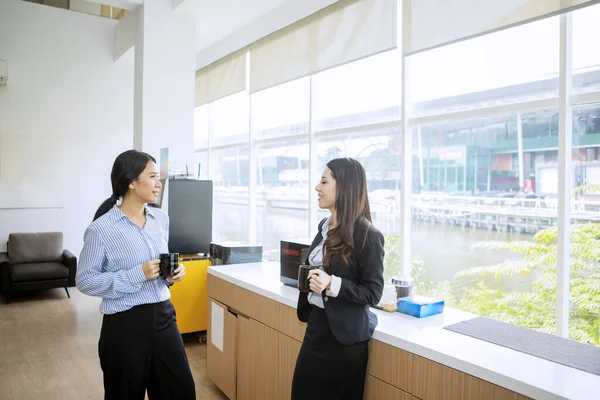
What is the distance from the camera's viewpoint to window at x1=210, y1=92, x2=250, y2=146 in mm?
5715

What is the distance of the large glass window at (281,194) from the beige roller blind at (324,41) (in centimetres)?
76

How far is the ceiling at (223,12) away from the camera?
4504mm

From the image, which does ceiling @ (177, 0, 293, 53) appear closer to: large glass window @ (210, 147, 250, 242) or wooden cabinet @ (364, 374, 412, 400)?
large glass window @ (210, 147, 250, 242)

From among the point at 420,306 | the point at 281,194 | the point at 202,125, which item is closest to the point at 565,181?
the point at 420,306

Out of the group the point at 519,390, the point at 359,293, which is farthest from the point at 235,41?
the point at 519,390

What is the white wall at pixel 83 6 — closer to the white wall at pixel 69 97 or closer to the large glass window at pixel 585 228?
the white wall at pixel 69 97

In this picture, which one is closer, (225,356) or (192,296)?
(225,356)

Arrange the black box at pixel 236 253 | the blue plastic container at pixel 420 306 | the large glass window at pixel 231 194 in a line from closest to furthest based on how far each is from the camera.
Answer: the blue plastic container at pixel 420 306
the black box at pixel 236 253
the large glass window at pixel 231 194

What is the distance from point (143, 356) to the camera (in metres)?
1.87

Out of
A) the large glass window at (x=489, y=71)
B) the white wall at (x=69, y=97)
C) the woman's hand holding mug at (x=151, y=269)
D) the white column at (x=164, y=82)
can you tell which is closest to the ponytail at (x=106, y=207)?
the woman's hand holding mug at (x=151, y=269)

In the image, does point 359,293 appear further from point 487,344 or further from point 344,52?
point 344,52

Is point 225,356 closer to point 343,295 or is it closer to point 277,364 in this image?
point 277,364

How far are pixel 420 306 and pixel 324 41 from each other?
2.64 meters

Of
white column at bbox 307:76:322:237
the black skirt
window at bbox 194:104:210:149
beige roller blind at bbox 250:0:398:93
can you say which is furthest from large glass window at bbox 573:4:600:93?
window at bbox 194:104:210:149
